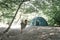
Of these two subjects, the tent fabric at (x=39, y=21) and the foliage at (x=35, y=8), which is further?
the tent fabric at (x=39, y=21)

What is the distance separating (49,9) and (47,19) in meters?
0.97

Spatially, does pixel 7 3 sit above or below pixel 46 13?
above

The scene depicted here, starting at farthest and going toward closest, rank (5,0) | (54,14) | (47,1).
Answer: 1. (54,14)
2. (47,1)
3. (5,0)

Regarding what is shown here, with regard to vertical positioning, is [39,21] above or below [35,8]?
below

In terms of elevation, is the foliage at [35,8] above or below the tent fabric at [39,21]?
above

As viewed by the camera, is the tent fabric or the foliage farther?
the tent fabric

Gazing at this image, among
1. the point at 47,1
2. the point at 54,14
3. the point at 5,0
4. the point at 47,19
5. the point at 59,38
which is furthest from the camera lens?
the point at 47,19

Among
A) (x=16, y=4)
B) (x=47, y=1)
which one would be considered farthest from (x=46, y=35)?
(x=47, y=1)

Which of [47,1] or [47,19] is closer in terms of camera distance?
[47,1]

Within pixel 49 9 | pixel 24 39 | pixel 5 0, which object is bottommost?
pixel 24 39

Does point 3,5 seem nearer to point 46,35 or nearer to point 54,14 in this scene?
point 46,35

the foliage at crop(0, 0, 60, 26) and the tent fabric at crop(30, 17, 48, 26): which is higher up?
the foliage at crop(0, 0, 60, 26)

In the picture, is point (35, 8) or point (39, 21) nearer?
point (35, 8)

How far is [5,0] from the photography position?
8.25m
